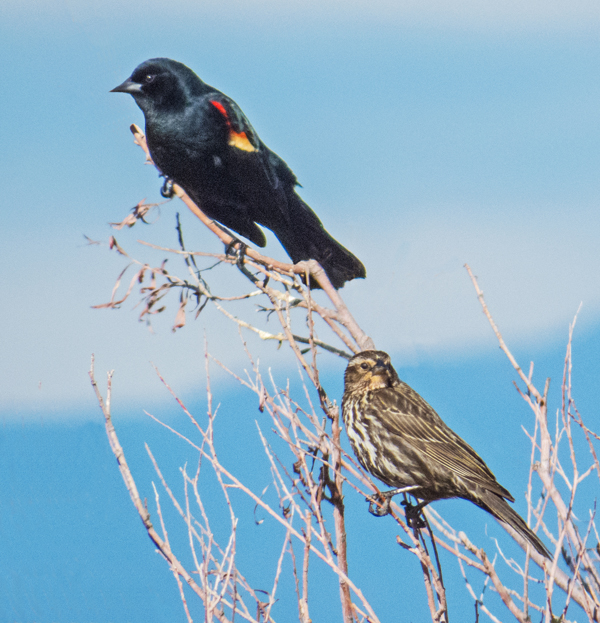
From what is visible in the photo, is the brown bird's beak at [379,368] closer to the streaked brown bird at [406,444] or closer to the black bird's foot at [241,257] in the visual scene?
the streaked brown bird at [406,444]

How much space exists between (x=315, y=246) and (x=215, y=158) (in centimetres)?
56

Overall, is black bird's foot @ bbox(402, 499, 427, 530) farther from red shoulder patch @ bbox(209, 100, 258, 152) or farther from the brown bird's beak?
red shoulder patch @ bbox(209, 100, 258, 152)

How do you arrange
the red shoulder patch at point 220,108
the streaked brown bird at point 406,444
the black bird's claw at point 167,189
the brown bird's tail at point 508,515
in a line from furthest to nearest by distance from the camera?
the red shoulder patch at point 220,108 < the black bird's claw at point 167,189 < the streaked brown bird at point 406,444 < the brown bird's tail at point 508,515

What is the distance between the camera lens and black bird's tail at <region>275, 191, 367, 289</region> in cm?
268

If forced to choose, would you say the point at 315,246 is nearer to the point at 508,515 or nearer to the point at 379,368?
the point at 379,368

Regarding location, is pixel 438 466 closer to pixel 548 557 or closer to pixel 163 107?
pixel 548 557

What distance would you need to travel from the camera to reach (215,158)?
2820 mm

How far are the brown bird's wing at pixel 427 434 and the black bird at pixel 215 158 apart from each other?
65 centimetres

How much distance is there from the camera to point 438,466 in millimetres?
2162

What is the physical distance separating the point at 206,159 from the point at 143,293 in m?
0.92

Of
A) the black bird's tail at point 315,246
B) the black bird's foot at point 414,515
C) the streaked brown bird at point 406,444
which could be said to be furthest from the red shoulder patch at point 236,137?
the black bird's foot at point 414,515

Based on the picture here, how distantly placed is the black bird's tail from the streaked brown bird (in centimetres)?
41

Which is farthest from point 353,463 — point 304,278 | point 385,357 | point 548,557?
point 304,278

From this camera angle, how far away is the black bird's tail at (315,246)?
105 inches
